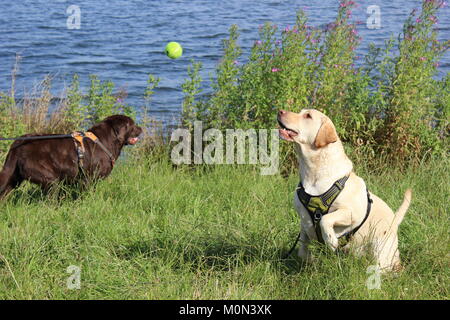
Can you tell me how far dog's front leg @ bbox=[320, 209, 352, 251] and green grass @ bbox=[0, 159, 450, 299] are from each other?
4.4 inches

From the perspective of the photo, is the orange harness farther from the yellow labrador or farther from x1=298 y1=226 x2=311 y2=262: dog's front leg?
x1=298 y1=226 x2=311 y2=262: dog's front leg

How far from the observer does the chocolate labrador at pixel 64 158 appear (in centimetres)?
604

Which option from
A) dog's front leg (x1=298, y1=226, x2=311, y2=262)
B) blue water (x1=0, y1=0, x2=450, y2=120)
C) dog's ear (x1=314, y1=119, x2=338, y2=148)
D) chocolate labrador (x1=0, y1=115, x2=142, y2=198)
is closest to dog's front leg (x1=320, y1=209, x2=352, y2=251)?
dog's front leg (x1=298, y1=226, x2=311, y2=262)

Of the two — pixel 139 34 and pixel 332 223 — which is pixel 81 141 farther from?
pixel 139 34

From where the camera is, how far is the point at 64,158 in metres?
6.21

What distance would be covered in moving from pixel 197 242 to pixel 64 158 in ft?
6.52

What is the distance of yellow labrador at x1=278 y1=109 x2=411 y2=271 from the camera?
441 cm

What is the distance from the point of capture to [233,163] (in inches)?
269

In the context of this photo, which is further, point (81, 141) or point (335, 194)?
point (81, 141)

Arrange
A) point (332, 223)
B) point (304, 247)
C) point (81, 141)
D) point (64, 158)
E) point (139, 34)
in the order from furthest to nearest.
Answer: point (139, 34), point (81, 141), point (64, 158), point (304, 247), point (332, 223)

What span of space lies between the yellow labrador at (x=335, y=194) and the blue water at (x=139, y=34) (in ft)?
21.4

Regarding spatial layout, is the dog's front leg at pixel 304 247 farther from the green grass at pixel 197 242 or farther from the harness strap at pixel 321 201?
the harness strap at pixel 321 201

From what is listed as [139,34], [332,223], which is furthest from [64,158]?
[139,34]
